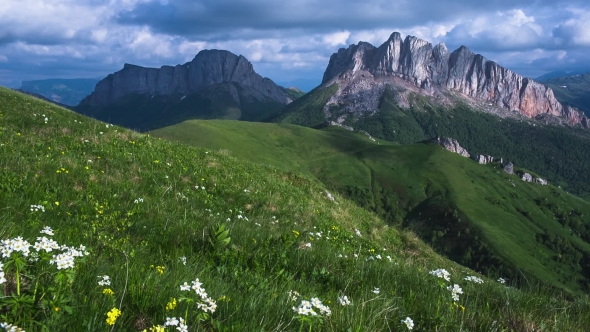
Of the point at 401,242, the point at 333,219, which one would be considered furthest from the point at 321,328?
the point at 401,242

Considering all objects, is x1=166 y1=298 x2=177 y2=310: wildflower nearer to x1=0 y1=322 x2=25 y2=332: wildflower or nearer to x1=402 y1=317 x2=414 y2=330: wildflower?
x1=0 y1=322 x2=25 y2=332: wildflower

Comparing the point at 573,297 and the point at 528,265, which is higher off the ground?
the point at 573,297

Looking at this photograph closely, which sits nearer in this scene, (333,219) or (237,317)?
(237,317)

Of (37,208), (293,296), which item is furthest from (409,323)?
(37,208)

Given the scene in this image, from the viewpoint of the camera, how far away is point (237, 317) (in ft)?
12.2

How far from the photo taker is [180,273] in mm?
4738

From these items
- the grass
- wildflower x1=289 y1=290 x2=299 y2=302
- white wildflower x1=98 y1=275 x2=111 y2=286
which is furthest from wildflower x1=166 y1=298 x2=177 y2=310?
wildflower x1=289 y1=290 x2=299 y2=302

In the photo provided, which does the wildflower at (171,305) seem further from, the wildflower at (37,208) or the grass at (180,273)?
the wildflower at (37,208)

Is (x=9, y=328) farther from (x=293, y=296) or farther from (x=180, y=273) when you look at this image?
(x=293, y=296)

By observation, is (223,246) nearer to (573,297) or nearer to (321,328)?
(321,328)

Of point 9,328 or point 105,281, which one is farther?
point 105,281

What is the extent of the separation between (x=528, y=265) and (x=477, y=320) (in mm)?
182693

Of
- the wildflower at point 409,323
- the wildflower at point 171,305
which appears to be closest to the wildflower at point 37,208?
the wildflower at point 171,305

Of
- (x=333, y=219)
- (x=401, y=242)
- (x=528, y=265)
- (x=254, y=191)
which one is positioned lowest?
(x=528, y=265)
